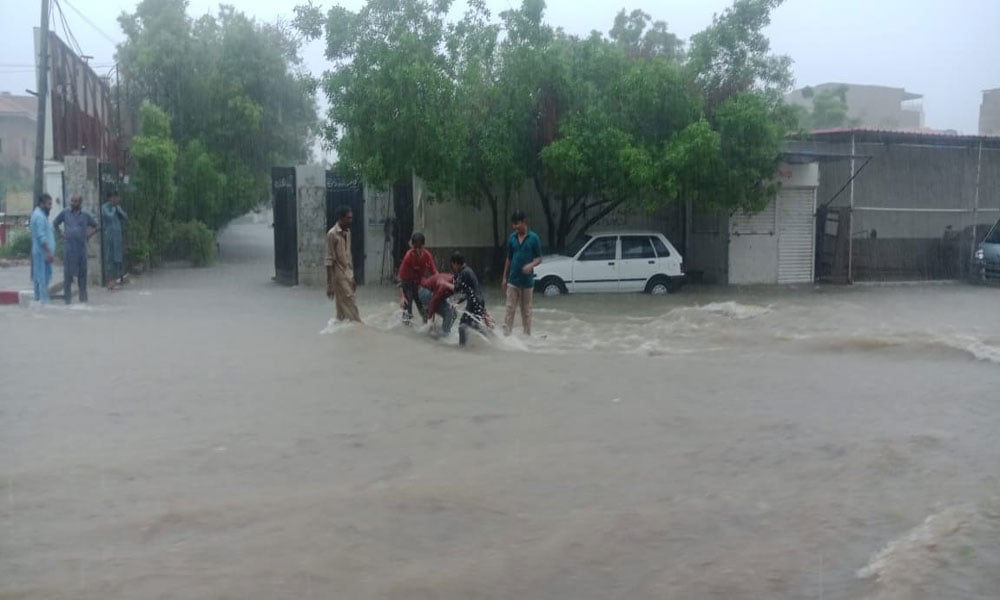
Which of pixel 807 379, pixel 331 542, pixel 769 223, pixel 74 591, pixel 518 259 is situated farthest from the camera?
pixel 769 223

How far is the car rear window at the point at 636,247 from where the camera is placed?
62.1 feet

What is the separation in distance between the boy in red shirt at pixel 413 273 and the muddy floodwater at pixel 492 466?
0.41 metres

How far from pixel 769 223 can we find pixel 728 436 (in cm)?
1566

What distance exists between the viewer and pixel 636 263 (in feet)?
62.2

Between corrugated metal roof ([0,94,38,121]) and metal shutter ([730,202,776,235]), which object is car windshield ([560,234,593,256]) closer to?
metal shutter ([730,202,776,235])

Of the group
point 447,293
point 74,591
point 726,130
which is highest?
point 726,130

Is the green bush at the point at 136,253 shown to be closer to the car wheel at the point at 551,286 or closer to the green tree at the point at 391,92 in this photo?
the green tree at the point at 391,92

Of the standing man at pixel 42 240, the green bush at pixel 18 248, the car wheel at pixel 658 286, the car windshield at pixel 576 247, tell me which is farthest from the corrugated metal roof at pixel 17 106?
the car wheel at pixel 658 286

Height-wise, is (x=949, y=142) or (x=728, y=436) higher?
(x=949, y=142)

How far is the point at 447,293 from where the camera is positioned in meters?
11.7

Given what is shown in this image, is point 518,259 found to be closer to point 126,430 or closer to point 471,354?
point 471,354

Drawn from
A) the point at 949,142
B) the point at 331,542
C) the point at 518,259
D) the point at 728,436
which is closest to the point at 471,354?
the point at 518,259

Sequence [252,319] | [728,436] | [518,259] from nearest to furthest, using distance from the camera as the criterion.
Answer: [728,436] < [518,259] < [252,319]

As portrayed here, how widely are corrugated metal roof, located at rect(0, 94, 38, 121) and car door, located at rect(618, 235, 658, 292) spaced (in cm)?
3968
